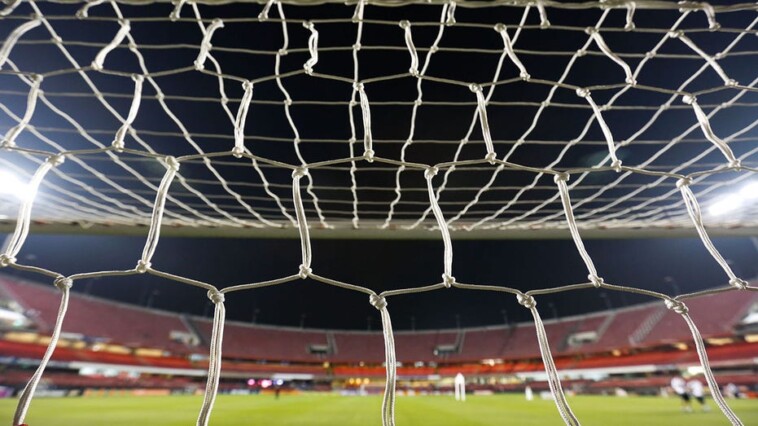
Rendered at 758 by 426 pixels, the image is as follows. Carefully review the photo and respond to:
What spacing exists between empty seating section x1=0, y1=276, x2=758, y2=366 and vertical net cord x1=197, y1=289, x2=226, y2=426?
46.6ft

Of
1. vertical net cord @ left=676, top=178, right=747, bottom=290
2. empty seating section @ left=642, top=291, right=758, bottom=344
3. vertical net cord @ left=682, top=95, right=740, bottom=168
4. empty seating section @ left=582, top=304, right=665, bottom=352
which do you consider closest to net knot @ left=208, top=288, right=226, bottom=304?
vertical net cord @ left=676, top=178, right=747, bottom=290

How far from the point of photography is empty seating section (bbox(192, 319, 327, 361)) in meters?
17.3

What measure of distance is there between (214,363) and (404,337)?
64.6ft

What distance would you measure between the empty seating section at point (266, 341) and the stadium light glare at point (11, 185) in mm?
16426

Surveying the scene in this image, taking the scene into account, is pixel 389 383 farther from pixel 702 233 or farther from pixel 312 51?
pixel 312 51

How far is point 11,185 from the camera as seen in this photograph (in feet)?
6.04

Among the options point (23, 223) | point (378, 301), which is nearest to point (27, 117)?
point (23, 223)

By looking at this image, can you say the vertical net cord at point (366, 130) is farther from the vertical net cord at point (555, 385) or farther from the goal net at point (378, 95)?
the vertical net cord at point (555, 385)

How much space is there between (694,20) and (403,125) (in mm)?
1370

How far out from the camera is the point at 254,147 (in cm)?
255

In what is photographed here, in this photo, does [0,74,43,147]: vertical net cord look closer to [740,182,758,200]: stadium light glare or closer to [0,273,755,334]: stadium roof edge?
[740,182,758,200]: stadium light glare

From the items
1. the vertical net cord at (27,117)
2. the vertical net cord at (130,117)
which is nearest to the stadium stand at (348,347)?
the vertical net cord at (27,117)

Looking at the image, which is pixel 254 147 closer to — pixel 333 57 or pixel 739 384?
pixel 333 57

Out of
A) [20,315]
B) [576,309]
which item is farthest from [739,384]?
[20,315]
